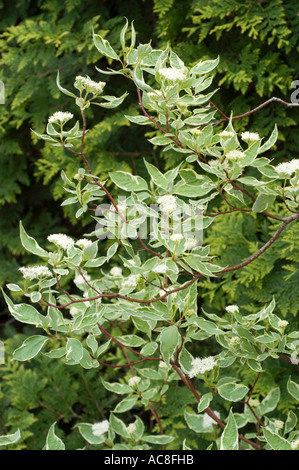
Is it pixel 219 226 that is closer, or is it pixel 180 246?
pixel 180 246

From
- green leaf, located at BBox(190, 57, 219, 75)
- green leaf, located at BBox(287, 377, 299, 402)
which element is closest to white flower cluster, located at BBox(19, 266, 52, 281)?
green leaf, located at BBox(190, 57, 219, 75)

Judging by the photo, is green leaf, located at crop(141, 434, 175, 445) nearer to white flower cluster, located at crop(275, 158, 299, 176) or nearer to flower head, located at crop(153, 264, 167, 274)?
flower head, located at crop(153, 264, 167, 274)

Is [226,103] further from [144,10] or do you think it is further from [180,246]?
[180,246]

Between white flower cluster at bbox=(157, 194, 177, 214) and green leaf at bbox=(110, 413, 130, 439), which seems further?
green leaf at bbox=(110, 413, 130, 439)

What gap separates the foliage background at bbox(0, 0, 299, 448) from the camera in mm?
2070

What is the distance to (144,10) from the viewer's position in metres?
2.75

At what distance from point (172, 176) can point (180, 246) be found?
0.25 metres

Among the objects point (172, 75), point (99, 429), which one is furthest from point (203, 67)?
point (99, 429)

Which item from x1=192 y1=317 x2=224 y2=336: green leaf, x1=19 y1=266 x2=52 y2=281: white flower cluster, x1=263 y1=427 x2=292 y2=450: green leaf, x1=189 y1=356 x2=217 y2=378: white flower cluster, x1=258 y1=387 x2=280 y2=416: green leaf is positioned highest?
x1=19 y1=266 x2=52 y2=281: white flower cluster

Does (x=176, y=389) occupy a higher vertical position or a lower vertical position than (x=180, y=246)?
lower

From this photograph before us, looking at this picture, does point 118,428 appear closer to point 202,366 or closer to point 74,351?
point 202,366
